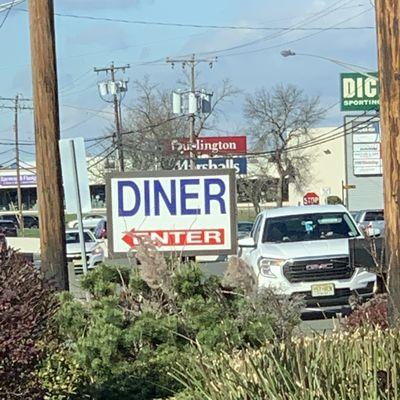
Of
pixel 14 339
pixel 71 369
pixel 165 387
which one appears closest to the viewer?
pixel 14 339

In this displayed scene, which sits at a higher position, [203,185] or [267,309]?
[203,185]

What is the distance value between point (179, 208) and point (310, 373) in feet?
25.8

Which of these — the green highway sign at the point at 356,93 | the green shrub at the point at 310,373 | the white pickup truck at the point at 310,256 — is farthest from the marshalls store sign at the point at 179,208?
the green highway sign at the point at 356,93

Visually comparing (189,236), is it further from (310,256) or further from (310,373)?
(310,373)

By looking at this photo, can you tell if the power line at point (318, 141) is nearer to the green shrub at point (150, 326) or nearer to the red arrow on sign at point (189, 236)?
the red arrow on sign at point (189, 236)

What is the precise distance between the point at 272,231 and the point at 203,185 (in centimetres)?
421

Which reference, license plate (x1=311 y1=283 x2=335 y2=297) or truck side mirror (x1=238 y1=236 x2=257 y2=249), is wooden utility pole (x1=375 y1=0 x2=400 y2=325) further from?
truck side mirror (x1=238 y1=236 x2=257 y2=249)

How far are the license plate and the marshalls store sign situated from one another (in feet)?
9.48

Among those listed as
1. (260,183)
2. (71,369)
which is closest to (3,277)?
(71,369)

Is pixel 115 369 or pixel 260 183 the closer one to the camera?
pixel 115 369

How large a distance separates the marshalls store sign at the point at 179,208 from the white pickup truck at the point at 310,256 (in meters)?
2.29

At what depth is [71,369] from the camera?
26.2ft

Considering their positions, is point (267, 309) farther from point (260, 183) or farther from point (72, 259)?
point (260, 183)

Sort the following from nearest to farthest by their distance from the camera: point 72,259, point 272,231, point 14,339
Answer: point 14,339 → point 272,231 → point 72,259
